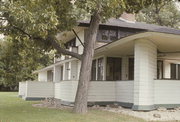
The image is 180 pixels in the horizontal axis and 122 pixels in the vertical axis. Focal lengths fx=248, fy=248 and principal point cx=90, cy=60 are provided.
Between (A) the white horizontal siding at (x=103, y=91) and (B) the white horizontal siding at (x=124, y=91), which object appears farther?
(A) the white horizontal siding at (x=103, y=91)

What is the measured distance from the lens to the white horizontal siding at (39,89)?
1892 cm

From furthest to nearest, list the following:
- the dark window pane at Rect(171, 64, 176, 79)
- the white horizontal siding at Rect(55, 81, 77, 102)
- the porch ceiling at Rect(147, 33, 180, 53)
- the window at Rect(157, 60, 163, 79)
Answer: the dark window pane at Rect(171, 64, 176, 79) < the window at Rect(157, 60, 163, 79) < the white horizontal siding at Rect(55, 81, 77, 102) < the porch ceiling at Rect(147, 33, 180, 53)

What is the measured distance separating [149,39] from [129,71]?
4744mm

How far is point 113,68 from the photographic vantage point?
Result: 15742mm

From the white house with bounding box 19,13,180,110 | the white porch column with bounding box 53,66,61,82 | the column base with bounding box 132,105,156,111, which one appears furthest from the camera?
the white porch column with bounding box 53,66,61,82

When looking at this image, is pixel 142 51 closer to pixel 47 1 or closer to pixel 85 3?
pixel 85 3

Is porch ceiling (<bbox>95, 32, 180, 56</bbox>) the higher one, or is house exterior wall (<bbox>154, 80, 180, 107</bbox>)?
porch ceiling (<bbox>95, 32, 180, 56</bbox>)

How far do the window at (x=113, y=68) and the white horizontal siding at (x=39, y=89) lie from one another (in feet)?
19.2

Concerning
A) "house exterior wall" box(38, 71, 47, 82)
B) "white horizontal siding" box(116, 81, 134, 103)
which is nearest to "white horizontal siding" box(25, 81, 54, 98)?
"white horizontal siding" box(116, 81, 134, 103)

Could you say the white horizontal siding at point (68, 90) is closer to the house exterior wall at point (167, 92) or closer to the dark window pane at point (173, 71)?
the house exterior wall at point (167, 92)

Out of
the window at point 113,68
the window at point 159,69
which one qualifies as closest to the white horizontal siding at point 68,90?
the window at point 113,68

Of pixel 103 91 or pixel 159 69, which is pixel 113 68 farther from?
pixel 159 69

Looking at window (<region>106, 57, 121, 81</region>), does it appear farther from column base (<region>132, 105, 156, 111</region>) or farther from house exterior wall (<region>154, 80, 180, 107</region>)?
column base (<region>132, 105, 156, 111</region>)

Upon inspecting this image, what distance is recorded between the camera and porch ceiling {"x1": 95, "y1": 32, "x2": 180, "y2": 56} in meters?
10.5
